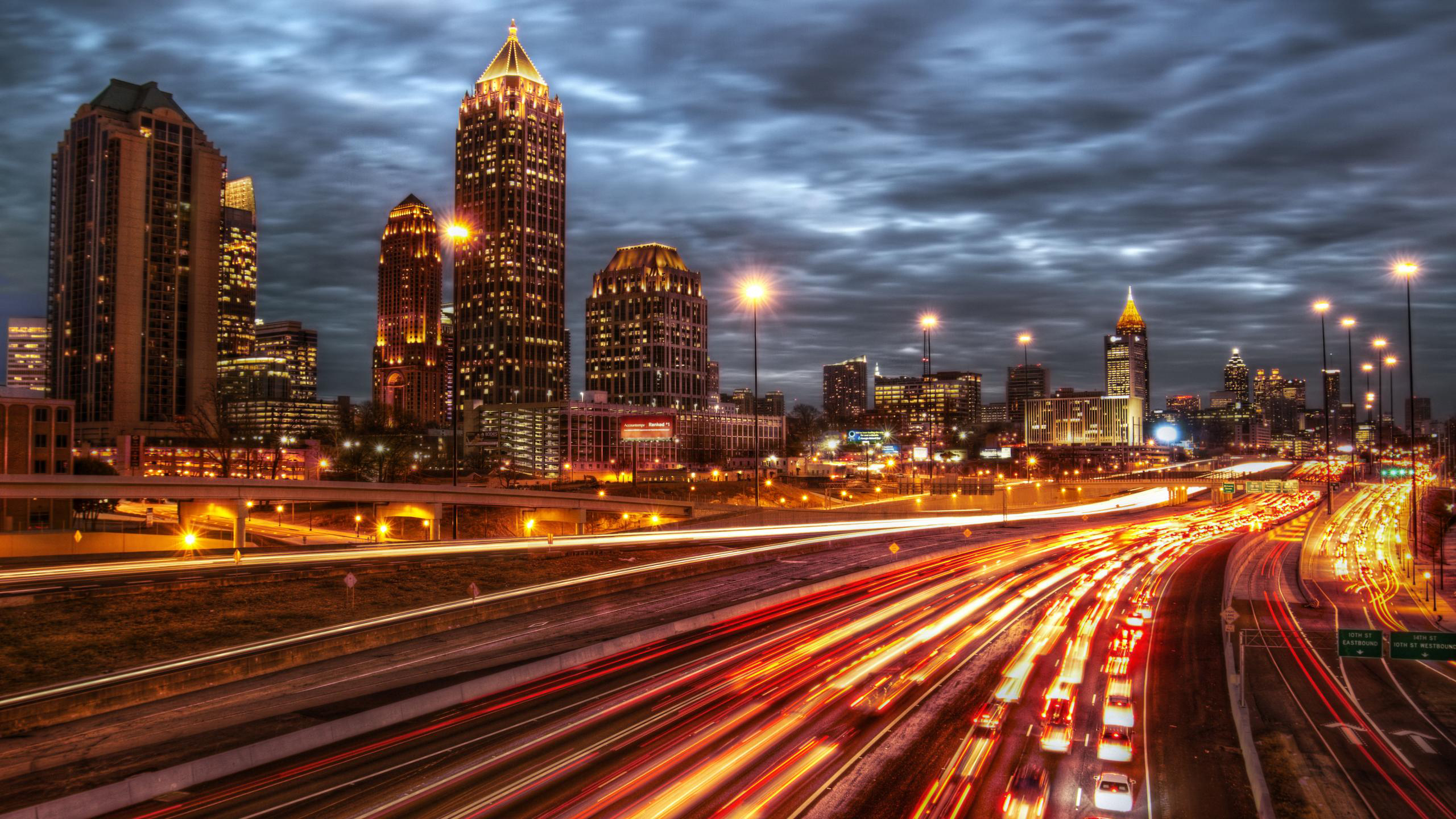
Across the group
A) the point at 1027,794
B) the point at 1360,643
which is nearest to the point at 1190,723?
the point at 1360,643

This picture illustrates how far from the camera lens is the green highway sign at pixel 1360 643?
72.6 ft

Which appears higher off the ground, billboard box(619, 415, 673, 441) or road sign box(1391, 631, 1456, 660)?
billboard box(619, 415, 673, 441)

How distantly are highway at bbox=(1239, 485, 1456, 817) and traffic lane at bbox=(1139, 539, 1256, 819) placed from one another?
1.21 m

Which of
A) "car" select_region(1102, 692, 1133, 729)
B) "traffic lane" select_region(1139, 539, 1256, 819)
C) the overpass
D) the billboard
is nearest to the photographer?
"traffic lane" select_region(1139, 539, 1256, 819)

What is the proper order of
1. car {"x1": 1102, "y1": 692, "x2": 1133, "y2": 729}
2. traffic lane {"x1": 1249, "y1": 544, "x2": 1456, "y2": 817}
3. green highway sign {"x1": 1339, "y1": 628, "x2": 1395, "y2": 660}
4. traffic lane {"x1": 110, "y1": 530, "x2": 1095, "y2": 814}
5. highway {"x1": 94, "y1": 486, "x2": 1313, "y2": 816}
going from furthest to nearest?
green highway sign {"x1": 1339, "y1": 628, "x2": 1395, "y2": 660} → car {"x1": 1102, "y1": 692, "x2": 1133, "y2": 729} → traffic lane {"x1": 1249, "y1": 544, "x2": 1456, "y2": 817} → highway {"x1": 94, "y1": 486, "x2": 1313, "y2": 816} → traffic lane {"x1": 110, "y1": 530, "x2": 1095, "y2": 814}

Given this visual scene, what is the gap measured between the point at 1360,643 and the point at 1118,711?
244 inches

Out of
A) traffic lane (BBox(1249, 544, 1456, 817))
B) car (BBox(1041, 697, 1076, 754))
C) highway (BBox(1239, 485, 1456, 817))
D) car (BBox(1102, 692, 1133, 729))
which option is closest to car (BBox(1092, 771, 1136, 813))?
car (BBox(1041, 697, 1076, 754))

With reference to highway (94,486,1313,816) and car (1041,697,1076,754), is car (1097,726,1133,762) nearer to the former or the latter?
highway (94,486,1313,816)

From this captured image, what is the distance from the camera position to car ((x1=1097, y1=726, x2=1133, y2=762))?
18.8 metres

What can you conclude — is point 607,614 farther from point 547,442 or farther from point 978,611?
point 547,442

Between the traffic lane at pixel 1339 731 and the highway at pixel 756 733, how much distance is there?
12.4 feet

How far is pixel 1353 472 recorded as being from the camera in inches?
4769

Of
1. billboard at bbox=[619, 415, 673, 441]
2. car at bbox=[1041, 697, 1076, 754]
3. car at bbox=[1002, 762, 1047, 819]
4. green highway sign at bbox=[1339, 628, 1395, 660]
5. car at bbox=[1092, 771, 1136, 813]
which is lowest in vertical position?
car at bbox=[1041, 697, 1076, 754]

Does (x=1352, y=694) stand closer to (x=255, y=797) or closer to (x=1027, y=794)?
(x=1027, y=794)
